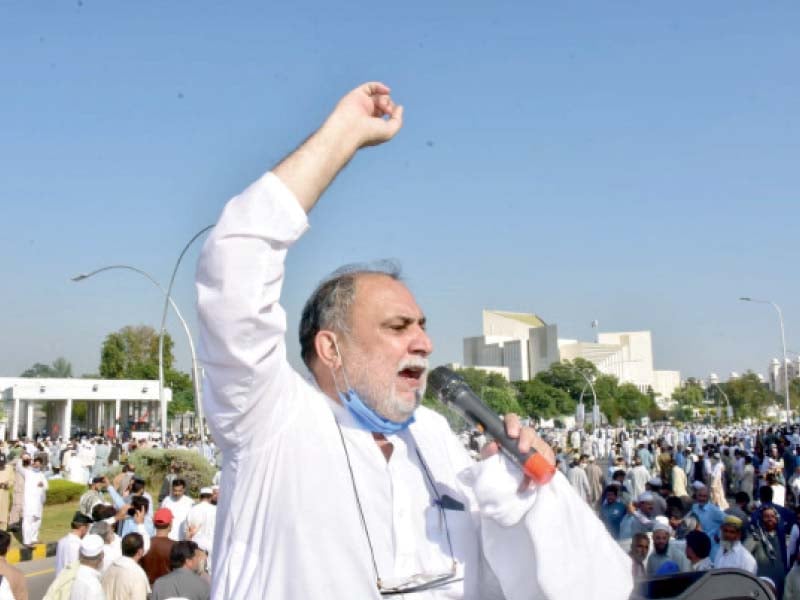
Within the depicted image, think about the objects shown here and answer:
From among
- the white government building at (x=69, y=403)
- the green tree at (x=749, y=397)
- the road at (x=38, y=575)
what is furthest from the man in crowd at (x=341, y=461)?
the green tree at (x=749, y=397)

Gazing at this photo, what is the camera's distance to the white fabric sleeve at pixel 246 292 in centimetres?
193

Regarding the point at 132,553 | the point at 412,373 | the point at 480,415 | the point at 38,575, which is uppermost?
the point at 412,373

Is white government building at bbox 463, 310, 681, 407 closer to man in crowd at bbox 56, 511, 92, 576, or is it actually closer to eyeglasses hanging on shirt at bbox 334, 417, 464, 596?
man in crowd at bbox 56, 511, 92, 576

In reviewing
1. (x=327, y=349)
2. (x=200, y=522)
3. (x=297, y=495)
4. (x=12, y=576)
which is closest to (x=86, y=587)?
(x=12, y=576)

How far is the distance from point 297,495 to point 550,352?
5777 inches

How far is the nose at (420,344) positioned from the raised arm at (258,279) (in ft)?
1.37

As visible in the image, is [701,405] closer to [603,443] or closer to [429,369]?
[603,443]

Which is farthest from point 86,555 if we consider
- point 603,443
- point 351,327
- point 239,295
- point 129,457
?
point 603,443

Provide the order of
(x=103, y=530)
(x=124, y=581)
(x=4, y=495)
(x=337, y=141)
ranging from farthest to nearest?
(x=4, y=495)
(x=103, y=530)
(x=124, y=581)
(x=337, y=141)

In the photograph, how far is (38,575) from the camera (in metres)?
14.7

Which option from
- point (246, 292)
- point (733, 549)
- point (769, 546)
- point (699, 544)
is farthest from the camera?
point (769, 546)

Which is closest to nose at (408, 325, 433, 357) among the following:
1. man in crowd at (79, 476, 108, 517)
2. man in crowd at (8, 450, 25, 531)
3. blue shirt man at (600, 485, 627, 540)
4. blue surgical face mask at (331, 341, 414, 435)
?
→ blue surgical face mask at (331, 341, 414, 435)

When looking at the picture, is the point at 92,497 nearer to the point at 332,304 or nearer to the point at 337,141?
the point at 332,304

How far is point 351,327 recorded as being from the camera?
253cm
